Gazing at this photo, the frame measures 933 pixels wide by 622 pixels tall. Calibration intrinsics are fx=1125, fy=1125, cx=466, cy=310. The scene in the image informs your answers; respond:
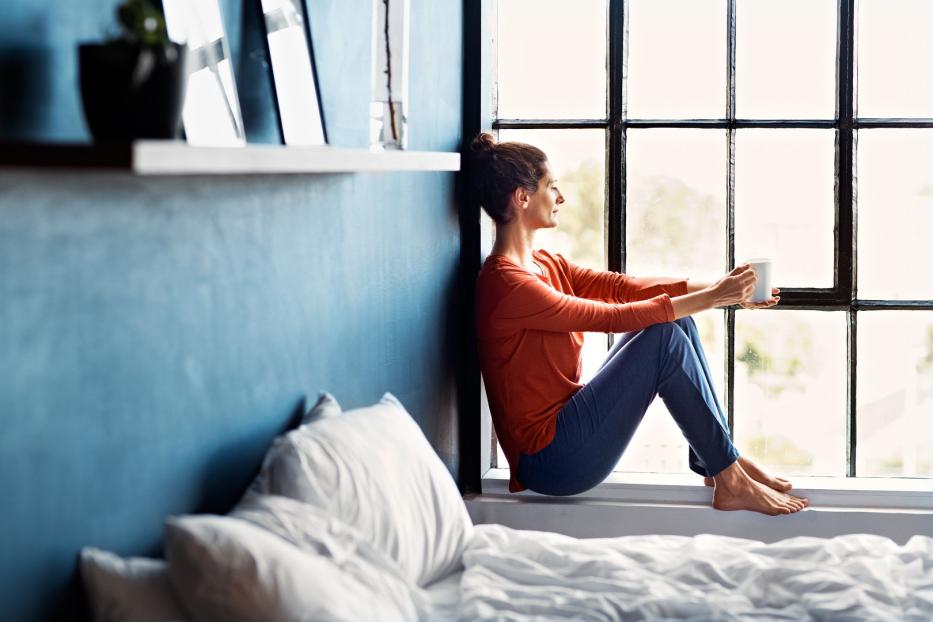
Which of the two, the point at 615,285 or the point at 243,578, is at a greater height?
the point at 615,285

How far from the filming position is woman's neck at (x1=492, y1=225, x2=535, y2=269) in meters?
3.23

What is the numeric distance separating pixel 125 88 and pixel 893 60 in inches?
117

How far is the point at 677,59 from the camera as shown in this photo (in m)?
3.59

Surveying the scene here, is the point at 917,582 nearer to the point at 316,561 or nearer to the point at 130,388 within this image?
the point at 316,561

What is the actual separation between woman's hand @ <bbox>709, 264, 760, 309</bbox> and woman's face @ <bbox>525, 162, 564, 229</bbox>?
0.50 m

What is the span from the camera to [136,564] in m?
1.43

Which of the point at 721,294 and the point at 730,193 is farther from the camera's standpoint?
the point at 730,193

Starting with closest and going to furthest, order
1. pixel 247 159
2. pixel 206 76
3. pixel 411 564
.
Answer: pixel 247 159 → pixel 206 76 → pixel 411 564

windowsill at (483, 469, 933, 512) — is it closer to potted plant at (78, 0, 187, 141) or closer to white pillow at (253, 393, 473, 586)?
white pillow at (253, 393, 473, 586)

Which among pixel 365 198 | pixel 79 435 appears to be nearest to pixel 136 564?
pixel 79 435

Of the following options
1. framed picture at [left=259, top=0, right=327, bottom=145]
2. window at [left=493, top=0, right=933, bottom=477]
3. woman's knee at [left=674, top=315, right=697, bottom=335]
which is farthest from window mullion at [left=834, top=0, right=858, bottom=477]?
framed picture at [left=259, top=0, right=327, bottom=145]

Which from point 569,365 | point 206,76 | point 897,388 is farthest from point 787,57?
point 206,76

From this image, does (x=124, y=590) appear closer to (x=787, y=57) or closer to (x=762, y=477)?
(x=762, y=477)

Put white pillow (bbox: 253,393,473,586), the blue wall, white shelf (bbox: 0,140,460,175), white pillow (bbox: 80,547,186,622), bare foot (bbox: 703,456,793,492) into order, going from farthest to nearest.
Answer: bare foot (bbox: 703,456,793,492) < white pillow (bbox: 253,393,473,586) < white pillow (bbox: 80,547,186,622) < the blue wall < white shelf (bbox: 0,140,460,175)
